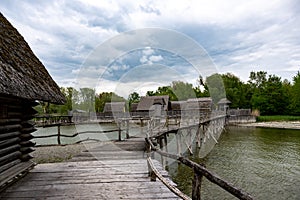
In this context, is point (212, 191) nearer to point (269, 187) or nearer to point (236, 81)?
point (269, 187)

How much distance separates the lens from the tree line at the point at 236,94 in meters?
44.5

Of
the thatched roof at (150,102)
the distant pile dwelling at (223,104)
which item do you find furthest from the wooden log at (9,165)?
the distant pile dwelling at (223,104)

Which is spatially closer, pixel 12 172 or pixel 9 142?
pixel 12 172

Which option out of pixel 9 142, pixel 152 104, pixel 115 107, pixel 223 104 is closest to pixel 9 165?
pixel 9 142

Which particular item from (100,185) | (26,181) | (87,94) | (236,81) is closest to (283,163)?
(100,185)

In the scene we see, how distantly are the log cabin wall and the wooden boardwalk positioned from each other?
0.25m

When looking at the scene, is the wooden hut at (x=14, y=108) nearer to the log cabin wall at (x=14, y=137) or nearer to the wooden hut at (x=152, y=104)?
the log cabin wall at (x=14, y=137)

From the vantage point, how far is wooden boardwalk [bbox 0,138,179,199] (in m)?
4.03

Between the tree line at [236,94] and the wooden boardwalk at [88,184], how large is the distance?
90.5ft

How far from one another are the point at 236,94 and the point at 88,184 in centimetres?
5195

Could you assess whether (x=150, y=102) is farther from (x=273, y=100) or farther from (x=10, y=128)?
(x=10, y=128)

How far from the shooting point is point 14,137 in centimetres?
532

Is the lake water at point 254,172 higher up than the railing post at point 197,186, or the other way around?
the railing post at point 197,186

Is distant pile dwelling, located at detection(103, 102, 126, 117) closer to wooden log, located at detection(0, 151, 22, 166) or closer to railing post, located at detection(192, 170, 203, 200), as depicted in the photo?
wooden log, located at detection(0, 151, 22, 166)
